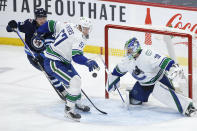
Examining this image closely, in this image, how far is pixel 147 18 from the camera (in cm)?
855

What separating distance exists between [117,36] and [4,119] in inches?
84.0

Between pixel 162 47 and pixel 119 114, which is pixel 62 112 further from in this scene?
pixel 162 47

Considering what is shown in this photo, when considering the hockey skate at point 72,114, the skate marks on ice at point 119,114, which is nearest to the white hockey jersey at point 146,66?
the skate marks on ice at point 119,114

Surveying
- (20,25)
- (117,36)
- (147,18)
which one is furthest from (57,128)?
(147,18)

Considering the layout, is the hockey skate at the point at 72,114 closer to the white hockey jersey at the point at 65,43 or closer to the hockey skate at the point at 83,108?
the hockey skate at the point at 83,108

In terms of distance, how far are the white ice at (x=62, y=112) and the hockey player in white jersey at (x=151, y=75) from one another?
131mm

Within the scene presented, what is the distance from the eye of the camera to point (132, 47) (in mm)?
6465

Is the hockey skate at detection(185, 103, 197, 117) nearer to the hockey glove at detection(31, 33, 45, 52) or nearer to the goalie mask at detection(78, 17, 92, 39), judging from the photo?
the goalie mask at detection(78, 17, 92, 39)

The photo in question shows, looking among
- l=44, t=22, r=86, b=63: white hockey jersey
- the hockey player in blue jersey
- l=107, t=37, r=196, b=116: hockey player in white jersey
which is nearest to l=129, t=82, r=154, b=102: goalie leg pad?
l=107, t=37, r=196, b=116: hockey player in white jersey

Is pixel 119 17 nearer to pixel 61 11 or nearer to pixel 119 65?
pixel 61 11

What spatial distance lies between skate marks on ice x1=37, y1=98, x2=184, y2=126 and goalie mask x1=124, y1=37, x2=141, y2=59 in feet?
1.91

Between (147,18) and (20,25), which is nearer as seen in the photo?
(20,25)

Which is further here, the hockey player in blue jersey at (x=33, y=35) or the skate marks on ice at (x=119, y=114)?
the hockey player in blue jersey at (x=33, y=35)

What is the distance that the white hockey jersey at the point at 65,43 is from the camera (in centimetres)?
613
